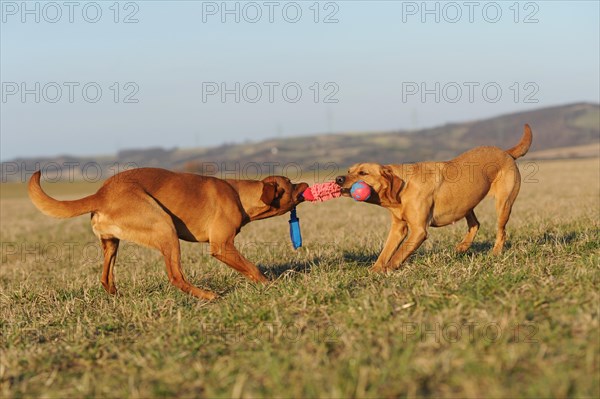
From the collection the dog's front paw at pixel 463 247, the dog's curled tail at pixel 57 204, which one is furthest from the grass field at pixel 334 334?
the dog's front paw at pixel 463 247

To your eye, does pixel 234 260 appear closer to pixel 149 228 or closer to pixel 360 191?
pixel 149 228

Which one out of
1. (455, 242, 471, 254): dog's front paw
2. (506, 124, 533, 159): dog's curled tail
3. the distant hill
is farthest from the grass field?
the distant hill

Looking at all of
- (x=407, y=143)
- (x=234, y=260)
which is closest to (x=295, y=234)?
(x=234, y=260)

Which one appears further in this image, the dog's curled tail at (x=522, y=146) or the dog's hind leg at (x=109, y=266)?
the dog's curled tail at (x=522, y=146)

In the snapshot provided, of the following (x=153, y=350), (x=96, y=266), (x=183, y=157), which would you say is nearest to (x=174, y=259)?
(x=153, y=350)

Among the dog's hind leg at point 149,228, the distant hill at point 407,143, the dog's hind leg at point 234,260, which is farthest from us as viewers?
the distant hill at point 407,143

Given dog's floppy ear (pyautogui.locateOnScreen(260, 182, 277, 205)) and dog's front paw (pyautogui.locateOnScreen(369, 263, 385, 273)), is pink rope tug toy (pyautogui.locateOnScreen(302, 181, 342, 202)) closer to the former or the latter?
dog's floppy ear (pyautogui.locateOnScreen(260, 182, 277, 205))

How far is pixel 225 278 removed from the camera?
23.5ft

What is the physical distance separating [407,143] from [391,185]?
10891cm

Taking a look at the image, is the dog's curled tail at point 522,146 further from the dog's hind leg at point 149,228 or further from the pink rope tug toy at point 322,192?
the dog's hind leg at point 149,228

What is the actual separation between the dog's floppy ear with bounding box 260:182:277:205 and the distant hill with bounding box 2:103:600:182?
80.4 meters

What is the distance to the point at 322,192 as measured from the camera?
23.8 feet

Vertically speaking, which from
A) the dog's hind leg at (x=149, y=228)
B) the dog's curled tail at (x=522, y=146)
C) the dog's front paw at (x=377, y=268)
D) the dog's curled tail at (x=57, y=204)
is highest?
the dog's curled tail at (x=522, y=146)

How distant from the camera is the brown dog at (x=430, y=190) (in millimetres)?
6855
